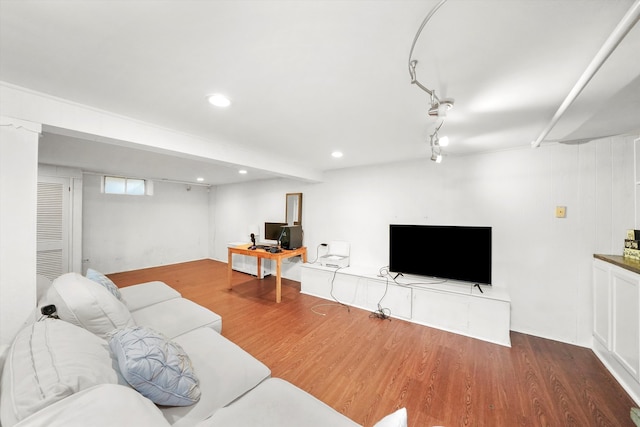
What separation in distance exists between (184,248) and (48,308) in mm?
5622

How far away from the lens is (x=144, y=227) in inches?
227

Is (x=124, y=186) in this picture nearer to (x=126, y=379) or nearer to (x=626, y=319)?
(x=126, y=379)

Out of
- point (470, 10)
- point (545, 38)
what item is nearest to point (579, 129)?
point (545, 38)

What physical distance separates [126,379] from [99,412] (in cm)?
44

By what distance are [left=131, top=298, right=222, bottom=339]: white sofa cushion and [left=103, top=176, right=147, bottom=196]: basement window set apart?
15.0ft

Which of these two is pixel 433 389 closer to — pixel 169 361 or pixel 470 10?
pixel 169 361

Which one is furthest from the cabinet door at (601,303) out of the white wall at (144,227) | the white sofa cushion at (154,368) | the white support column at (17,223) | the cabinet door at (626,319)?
the white wall at (144,227)

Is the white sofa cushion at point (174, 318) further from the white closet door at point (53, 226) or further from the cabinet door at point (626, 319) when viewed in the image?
the white closet door at point (53, 226)

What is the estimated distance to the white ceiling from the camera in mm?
954

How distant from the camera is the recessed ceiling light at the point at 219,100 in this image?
1.65 m

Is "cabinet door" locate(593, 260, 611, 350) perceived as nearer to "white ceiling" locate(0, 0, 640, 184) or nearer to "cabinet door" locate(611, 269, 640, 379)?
"cabinet door" locate(611, 269, 640, 379)

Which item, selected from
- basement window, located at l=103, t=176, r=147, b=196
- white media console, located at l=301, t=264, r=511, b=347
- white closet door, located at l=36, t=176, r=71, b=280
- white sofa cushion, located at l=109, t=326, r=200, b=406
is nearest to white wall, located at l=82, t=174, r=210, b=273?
basement window, located at l=103, t=176, r=147, b=196

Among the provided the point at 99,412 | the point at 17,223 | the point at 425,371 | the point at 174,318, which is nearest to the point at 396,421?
the point at 99,412

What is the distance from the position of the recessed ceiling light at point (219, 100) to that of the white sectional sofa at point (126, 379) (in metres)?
1.55
